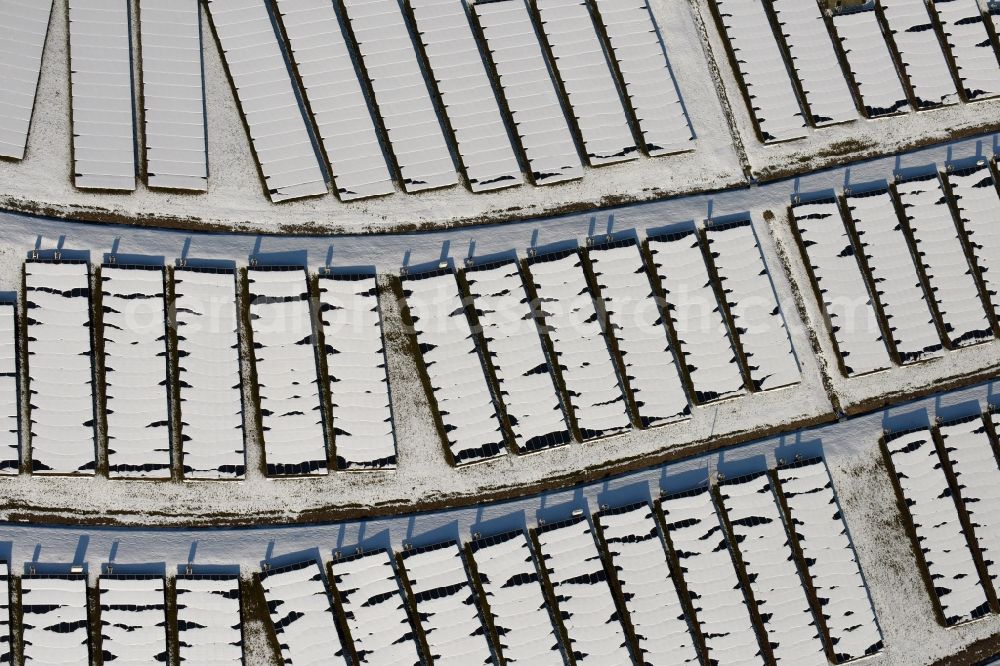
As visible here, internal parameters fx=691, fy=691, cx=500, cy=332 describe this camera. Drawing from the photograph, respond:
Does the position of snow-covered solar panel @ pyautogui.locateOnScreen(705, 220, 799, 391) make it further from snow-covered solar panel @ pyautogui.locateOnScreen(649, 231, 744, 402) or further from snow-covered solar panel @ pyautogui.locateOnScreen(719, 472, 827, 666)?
snow-covered solar panel @ pyautogui.locateOnScreen(719, 472, 827, 666)

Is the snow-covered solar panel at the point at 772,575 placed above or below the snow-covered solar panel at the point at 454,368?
below

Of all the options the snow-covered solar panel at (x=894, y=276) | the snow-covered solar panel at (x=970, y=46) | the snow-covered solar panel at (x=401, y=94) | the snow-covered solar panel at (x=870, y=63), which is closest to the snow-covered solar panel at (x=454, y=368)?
the snow-covered solar panel at (x=401, y=94)

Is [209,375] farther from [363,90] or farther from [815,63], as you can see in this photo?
[815,63]

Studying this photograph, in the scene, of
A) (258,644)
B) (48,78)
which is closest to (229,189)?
(48,78)

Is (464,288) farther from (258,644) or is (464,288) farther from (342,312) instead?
(258,644)

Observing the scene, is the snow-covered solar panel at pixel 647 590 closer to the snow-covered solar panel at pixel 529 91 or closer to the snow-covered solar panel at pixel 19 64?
the snow-covered solar panel at pixel 529 91

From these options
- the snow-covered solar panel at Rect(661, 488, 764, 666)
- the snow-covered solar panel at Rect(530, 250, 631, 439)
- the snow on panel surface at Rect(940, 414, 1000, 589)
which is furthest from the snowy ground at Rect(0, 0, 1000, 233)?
the snow-covered solar panel at Rect(661, 488, 764, 666)

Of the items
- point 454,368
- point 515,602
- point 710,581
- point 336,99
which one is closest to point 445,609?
point 515,602
